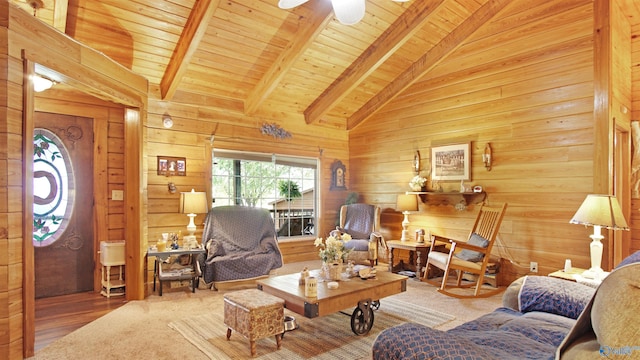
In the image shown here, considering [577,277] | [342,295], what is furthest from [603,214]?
[342,295]

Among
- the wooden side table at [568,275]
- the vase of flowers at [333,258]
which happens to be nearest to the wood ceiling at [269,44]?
the vase of flowers at [333,258]

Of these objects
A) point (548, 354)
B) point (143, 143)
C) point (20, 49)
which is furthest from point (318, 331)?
point (20, 49)

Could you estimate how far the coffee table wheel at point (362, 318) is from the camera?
10.00 feet

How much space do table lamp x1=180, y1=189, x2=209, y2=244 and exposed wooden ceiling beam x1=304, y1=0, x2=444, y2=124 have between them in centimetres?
243

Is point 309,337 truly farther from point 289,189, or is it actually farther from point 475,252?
Answer: point 289,189

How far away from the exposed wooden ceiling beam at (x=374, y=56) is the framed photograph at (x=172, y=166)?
7.40 feet

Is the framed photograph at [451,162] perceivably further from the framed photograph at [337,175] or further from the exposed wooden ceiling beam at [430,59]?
the framed photograph at [337,175]

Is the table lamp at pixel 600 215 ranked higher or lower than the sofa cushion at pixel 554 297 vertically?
higher

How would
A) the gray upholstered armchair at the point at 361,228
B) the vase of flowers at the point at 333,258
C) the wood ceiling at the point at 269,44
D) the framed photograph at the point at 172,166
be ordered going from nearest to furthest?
the vase of flowers at the point at 333,258, the wood ceiling at the point at 269,44, the framed photograph at the point at 172,166, the gray upholstered armchair at the point at 361,228

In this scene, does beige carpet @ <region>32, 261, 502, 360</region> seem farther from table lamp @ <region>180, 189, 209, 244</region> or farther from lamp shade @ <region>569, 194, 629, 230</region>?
lamp shade @ <region>569, 194, 629, 230</region>

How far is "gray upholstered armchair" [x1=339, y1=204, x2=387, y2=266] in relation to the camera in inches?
205

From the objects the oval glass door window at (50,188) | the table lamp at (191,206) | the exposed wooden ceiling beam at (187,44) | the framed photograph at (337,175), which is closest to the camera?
the exposed wooden ceiling beam at (187,44)

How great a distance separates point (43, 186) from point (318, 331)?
11.5 ft

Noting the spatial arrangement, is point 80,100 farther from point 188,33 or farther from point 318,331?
point 318,331
